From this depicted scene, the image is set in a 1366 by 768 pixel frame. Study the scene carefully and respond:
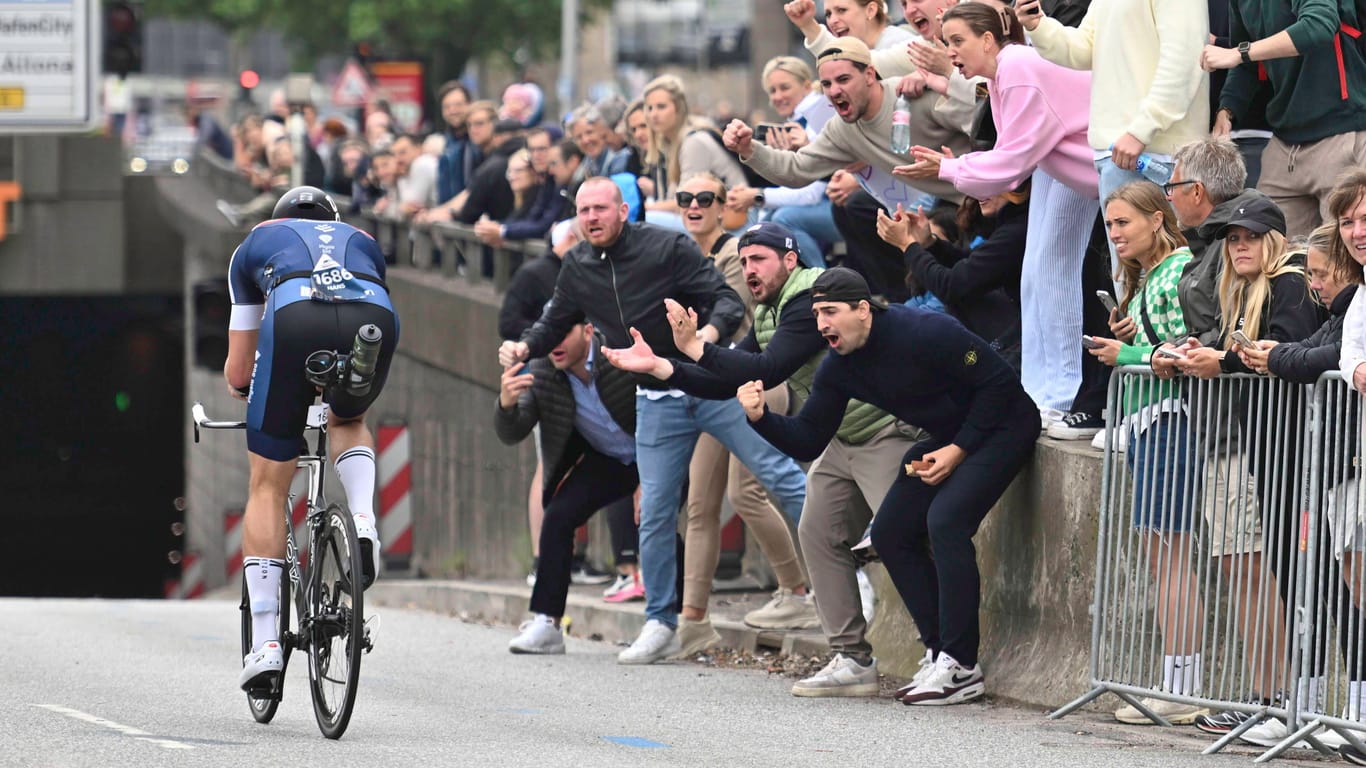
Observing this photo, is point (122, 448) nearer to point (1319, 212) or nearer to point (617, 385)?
point (617, 385)

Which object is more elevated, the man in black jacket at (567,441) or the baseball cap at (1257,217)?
the baseball cap at (1257,217)

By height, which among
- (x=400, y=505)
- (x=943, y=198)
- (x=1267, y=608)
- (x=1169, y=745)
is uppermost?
(x=943, y=198)

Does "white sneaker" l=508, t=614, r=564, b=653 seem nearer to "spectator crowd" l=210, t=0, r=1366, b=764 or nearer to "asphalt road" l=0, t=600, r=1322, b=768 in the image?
"spectator crowd" l=210, t=0, r=1366, b=764

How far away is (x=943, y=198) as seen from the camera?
11.8 meters

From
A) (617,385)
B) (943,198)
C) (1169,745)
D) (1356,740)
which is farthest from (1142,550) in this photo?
(617,385)

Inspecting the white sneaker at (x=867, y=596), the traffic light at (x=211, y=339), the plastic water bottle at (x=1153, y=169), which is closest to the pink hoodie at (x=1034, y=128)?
the plastic water bottle at (x=1153, y=169)

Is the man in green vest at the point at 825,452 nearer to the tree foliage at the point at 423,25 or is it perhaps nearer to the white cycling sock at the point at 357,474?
the white cycling sock at the point at 357,474

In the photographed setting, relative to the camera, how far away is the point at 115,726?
8.94 metres

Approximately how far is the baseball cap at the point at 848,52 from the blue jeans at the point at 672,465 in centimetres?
174

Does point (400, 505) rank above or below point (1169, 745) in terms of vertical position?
below

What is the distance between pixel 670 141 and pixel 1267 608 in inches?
255

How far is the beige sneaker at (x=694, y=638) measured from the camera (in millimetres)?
12023

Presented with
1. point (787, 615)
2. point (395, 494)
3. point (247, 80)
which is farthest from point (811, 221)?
point (247, 80)

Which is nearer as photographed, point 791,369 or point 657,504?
point 791,369
